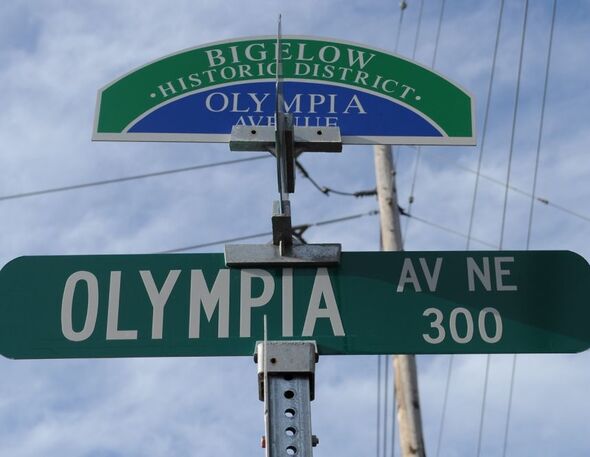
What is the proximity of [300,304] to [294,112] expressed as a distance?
0.68m

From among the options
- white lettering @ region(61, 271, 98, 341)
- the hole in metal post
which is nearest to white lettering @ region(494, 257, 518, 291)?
the hole in metal post

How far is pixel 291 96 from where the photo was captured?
356 centimetres

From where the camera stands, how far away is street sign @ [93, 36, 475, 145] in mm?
3488

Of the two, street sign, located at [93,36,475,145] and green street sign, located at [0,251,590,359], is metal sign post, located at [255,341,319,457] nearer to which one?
green street sign, located at [0,251,590,359]

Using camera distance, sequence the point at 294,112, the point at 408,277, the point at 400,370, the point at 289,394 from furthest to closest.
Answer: the point at 400,370 < the point at 294,112 < the point at 408,277 < the point at 289,394

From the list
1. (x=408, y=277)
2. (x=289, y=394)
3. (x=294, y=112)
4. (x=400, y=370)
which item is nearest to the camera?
(x=289, y=394)

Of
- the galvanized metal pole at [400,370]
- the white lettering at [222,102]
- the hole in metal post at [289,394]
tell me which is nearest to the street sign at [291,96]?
the white lettering at [222,102]

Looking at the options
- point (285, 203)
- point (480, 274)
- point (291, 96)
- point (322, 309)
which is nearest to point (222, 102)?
point (291, 96)

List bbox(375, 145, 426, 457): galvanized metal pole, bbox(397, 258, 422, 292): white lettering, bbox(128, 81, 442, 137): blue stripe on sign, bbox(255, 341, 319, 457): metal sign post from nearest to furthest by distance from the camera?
bbox(255, 341, 319, 457): metal sign post < bbox(397, 258, 422, 292): white lettering < bbox(128, 81, 442, 137): blue stripe on sign < bbox(375, 145, 426, 457): galvanized metal pole

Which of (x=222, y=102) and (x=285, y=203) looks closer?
(x=285, y=203)

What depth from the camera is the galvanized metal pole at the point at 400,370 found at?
8.60 metres

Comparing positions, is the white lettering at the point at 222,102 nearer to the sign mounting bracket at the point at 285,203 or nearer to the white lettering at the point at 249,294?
the sign mounting bracket at the point at 285,203

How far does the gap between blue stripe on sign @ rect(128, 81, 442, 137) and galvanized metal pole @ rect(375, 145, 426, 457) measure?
5.48 m

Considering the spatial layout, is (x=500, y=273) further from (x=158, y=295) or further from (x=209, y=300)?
(x=158, y=295)
